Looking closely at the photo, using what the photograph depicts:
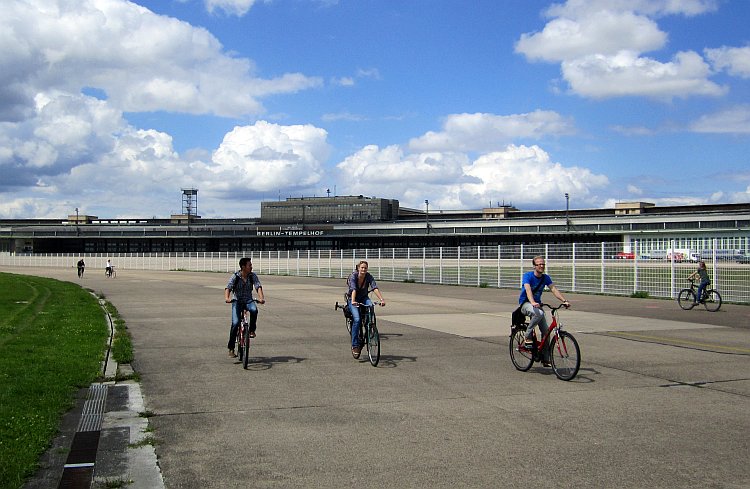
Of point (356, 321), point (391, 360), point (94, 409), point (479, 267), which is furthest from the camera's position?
point (479, 267)

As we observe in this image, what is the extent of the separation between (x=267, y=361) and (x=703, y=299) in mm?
15286

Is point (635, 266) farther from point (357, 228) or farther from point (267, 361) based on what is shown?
point (357, 228)

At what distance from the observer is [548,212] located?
118m

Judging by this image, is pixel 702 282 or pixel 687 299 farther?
pixel 687 299

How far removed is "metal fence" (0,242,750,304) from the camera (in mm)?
25845

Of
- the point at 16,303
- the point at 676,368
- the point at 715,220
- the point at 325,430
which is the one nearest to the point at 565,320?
the point at 676,368

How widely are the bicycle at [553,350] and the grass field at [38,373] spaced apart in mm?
6092

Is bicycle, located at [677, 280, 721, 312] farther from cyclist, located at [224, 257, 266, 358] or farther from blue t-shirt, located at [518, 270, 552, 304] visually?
cyclist, located at [224, 257, 266, 358]


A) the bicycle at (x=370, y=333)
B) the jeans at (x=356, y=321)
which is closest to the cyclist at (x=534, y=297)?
the bicycle at (x=370, y=333)

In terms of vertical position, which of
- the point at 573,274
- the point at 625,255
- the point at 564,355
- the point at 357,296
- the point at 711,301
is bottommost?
the point at 711,301

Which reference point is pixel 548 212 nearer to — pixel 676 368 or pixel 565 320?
pixel 565 320

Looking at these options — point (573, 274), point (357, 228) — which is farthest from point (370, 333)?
point (357, 228)

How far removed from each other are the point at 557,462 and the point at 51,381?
6.64 m

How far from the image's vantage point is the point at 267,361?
12.0 meters
